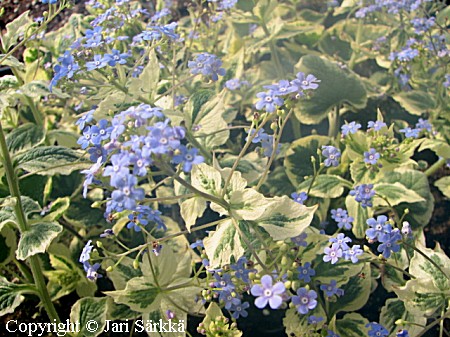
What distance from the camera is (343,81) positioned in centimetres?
178

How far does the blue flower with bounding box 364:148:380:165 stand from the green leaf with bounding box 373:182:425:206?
0.33ft

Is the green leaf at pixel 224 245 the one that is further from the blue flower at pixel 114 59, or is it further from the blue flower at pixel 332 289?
the blue flower at pixel 114 59

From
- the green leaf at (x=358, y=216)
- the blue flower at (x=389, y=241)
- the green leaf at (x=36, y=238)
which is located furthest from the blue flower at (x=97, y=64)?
the green leaf at (x=358, y=216)

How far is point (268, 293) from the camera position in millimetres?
812

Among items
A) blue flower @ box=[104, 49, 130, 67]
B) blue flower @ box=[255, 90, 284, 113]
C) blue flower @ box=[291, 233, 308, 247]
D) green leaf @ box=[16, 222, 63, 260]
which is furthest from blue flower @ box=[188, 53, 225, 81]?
green leaf @ box=[16, 222, 63, 260]

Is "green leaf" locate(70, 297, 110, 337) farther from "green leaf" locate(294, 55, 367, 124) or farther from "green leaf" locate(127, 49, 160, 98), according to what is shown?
"green leaf" locate(294, 55, 367, 124)

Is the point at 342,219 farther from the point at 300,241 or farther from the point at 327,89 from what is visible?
the point at 327,89

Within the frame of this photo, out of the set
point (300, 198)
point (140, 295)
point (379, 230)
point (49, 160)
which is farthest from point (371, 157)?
point (49, 160)

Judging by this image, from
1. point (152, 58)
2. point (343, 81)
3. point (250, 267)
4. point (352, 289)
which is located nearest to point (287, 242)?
point (250, 267)

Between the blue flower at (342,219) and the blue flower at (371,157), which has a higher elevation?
the blue flower at (371,157)

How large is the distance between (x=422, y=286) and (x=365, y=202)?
24 centimetres

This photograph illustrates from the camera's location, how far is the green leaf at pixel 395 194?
4.58 ft

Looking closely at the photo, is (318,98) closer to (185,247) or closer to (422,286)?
(185,247)

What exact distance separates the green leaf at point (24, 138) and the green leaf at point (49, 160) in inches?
4.6
